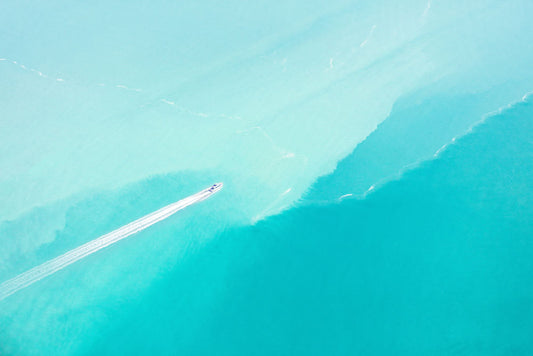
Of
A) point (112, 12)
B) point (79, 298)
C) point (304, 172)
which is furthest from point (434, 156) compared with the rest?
point (112, 12)

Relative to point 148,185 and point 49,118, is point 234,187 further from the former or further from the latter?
point 49,118

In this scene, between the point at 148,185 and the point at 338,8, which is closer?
the point at 148,185

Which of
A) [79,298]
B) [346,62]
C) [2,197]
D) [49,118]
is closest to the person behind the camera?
[79,298]

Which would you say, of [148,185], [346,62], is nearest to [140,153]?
[148,185]

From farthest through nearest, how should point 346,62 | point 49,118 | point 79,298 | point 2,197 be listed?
point 346,62
point 49,118
point 2,197
point 79,298

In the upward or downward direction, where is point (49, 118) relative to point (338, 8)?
upward

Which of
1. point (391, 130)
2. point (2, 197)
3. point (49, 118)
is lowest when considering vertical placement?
point (391, 130)

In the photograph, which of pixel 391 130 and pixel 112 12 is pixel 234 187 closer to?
pixel 391 130
